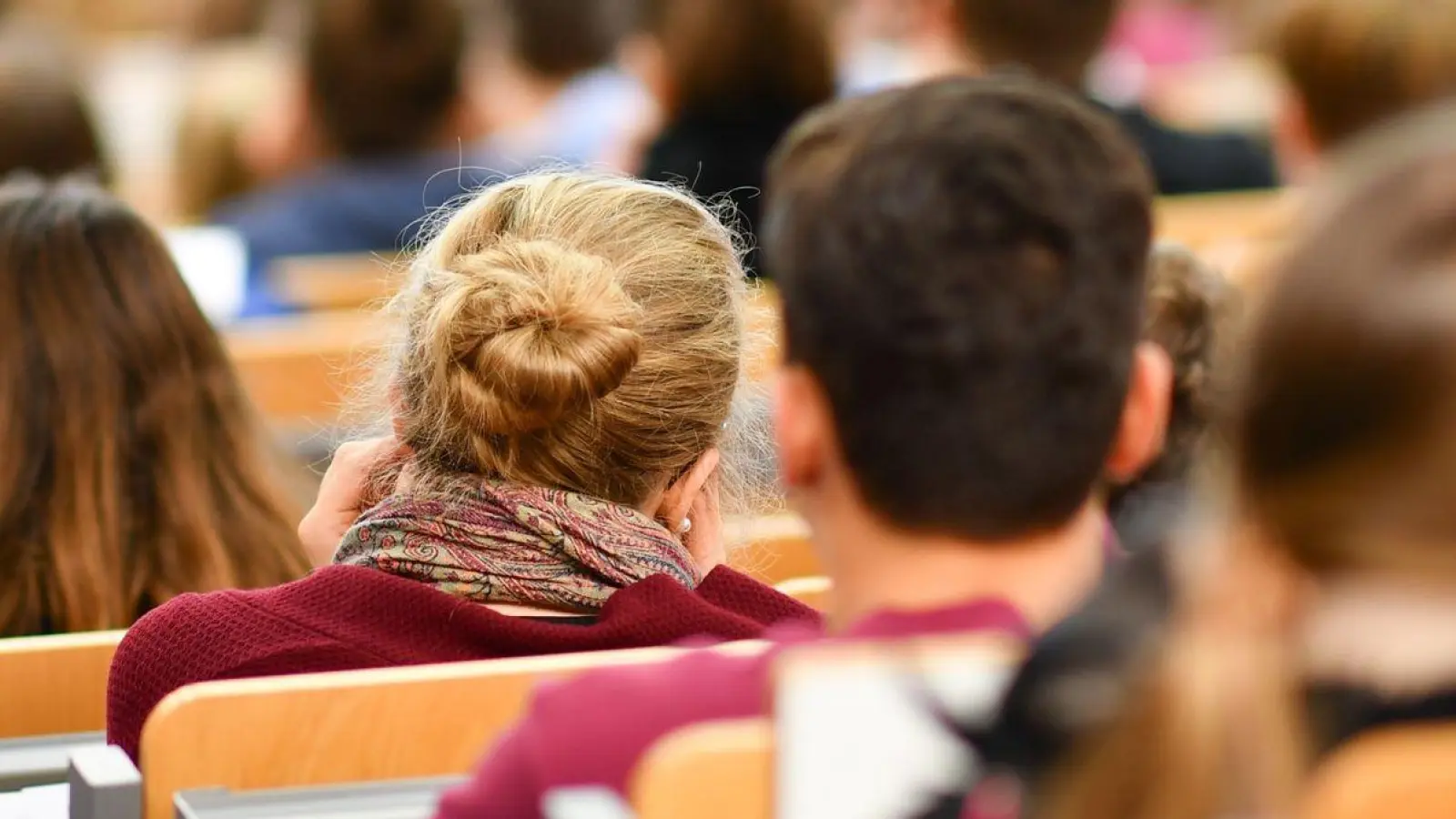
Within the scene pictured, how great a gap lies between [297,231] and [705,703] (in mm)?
3105

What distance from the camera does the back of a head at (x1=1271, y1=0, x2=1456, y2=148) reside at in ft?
9.92

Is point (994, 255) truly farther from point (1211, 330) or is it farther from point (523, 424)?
point (1211, 330)

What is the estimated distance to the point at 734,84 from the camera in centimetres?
384

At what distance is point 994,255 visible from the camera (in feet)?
3.55

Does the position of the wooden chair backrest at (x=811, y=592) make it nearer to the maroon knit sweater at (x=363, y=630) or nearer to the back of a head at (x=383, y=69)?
the maroon knit sweater at (x=363, y=630)

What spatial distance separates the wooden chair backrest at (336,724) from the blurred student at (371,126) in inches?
107

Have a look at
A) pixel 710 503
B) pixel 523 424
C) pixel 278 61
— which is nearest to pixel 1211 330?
pixel 710 503

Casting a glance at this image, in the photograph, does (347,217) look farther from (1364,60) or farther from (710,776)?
(710,776)

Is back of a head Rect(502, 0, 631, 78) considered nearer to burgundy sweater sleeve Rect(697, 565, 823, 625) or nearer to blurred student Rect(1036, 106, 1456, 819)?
burgundy sweater sleeve Rect(697, 565, 823, 625)

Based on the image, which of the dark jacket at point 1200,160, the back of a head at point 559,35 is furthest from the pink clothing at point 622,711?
the back of a head at point 559,35

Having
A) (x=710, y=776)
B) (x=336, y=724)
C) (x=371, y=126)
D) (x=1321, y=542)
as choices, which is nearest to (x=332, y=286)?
(x=371, y=126)

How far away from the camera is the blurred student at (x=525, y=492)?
1.44m

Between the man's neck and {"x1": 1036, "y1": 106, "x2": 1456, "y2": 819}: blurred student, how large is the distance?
0.20 meters

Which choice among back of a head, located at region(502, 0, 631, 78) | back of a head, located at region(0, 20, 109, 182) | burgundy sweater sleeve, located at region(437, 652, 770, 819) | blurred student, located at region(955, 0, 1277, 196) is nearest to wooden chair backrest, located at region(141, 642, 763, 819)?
burgundy sweater sleeve, located at region(437, 652, 770, 819)
